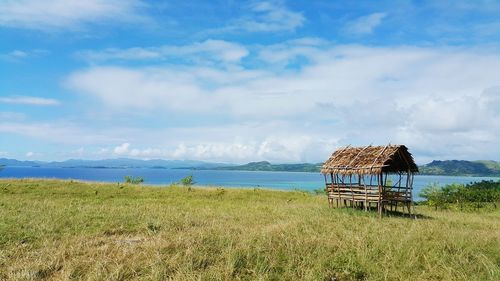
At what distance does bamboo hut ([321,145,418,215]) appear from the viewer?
21.9 meters

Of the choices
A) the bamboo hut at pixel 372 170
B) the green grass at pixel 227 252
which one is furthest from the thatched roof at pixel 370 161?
the green grass at pixel 227 252

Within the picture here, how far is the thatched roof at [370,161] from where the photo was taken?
21719 millimetres

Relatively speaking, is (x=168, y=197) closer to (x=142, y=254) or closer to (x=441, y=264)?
(x=142, y=254)

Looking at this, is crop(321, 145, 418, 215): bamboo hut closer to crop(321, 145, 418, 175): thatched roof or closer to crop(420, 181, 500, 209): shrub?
crop(321, 145, 418, 175): thatched roof

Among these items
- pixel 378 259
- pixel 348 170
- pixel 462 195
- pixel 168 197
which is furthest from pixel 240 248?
pixel 462 195

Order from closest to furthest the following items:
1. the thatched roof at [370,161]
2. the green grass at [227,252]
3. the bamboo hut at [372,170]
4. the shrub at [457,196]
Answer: the green grass at [227,252] → the thatched roof at [370,161] → the bamboo hut at [372,170] → the shrub at [457,196]

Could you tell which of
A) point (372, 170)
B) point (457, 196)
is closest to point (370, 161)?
point (372, 170)

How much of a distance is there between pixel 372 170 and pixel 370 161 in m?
0.88

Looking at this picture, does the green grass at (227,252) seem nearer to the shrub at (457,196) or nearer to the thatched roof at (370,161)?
the thatched roof at (370,161)

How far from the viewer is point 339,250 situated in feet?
32.3

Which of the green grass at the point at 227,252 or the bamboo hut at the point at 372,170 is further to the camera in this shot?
the bamboo hut at the point at 372,170

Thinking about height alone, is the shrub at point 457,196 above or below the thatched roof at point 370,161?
below

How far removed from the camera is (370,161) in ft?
73.1

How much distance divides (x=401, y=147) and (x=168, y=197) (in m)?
15.5
